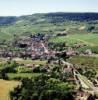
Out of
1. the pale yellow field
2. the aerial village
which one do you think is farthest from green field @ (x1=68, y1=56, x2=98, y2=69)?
the pale yellow field

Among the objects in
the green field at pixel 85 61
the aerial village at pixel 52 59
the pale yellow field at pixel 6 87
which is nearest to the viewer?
the pale yellow field at pixel 6 87

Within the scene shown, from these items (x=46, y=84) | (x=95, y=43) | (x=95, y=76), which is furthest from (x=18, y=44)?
(x=46, y=84)

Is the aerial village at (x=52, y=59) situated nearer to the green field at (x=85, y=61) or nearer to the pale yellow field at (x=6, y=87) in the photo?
the green field at (x=85, y=61)

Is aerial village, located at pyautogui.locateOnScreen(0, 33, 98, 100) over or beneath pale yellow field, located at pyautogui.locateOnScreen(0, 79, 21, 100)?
beneath

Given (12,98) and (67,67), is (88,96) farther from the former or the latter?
(67,67)

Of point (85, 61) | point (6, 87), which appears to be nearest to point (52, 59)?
point (85, 61)

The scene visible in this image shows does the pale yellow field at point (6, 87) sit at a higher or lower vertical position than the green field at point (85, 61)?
higher

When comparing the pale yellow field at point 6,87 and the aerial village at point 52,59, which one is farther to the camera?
the aerial village at point 52,59

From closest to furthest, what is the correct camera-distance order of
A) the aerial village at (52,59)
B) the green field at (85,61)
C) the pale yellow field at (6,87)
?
the pale yellow field at (6,87) → the aerial village at (52,59) → the green field at (85,61)

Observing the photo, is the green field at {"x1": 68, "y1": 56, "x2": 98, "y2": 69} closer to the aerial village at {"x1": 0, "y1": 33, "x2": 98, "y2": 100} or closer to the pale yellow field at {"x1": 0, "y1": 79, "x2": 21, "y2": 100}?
the aerial village at {"x1": 0, "y1": 33, "x2": 98, "y2": 100}

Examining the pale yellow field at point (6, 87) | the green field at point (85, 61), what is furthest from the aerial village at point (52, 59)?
the pale yellow field at point (6, 87)
